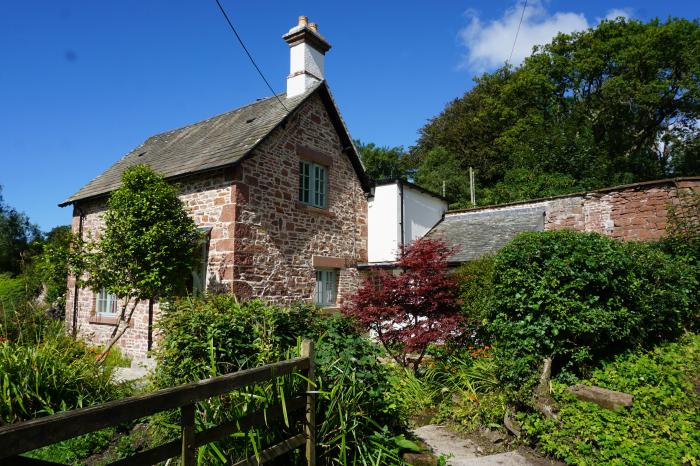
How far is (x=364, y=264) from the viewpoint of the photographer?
14.1 m

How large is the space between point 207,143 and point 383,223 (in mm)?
6099

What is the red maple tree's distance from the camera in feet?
26.6

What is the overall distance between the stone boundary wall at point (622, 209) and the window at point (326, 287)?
292 inches

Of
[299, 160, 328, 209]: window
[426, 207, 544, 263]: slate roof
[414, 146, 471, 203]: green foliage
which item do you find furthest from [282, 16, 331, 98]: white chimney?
[414, 146, 471, 203]: green foliage

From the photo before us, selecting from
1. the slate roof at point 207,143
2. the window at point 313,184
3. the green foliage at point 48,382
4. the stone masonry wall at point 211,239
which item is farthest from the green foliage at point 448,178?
the green foliage at point 48,382

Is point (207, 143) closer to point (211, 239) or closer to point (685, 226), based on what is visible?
point (211, 239)

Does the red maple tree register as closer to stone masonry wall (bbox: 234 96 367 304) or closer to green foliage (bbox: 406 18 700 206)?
stone masonry wall (bbox: 234 96 367 304)

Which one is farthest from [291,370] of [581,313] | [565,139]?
[565,139]

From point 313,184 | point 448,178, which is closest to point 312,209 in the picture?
point 313,184

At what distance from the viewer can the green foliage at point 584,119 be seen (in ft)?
81.3

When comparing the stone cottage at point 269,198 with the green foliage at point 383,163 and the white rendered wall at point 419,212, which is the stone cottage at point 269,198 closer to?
the white rendered wall at point 419,212

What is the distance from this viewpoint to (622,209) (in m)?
12.5

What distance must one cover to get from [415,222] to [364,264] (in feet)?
9.61

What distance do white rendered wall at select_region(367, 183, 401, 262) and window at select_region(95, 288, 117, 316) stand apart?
25.6 ft
